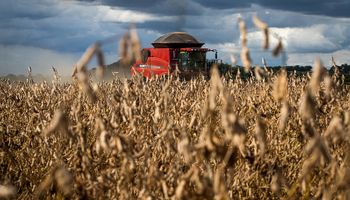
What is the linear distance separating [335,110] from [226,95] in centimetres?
228

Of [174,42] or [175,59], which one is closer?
[175,59]

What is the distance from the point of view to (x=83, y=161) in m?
2.04

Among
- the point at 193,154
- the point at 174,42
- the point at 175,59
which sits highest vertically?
the point at 193,154

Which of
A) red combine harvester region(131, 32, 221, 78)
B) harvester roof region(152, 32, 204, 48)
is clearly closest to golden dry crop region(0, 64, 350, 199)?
red combine harvester region(131, 32, 221, 78)

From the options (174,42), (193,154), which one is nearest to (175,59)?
(174,42)

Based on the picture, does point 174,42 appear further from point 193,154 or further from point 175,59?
point 193,154

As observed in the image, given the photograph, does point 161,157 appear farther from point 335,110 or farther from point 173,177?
point 335,110

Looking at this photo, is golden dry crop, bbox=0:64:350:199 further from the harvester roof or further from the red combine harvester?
the harvester roof

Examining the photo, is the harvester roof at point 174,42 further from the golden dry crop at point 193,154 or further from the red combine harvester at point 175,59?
the golden dry crop at point 193,154

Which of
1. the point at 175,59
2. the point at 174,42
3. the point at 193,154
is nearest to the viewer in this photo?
the point at 193,154

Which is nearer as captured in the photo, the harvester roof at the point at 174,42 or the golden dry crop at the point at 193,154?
the golden dry crop at the point at 193,154

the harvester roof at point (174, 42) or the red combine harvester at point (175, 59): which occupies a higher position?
the harvester roof at point (174, 42)

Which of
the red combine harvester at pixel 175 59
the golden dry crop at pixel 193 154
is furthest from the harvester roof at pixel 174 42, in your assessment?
the golden dry crop at pixel 193 154

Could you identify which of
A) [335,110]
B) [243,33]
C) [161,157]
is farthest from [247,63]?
[335,110]
